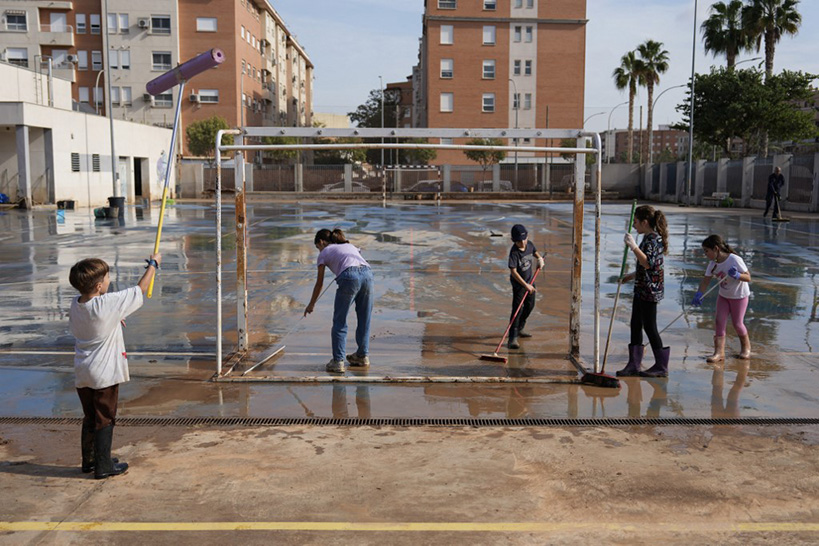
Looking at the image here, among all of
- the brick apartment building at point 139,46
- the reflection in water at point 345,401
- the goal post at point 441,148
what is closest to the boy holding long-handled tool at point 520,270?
the goal post at point 441,148

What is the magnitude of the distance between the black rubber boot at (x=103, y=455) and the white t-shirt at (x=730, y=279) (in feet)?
19.5

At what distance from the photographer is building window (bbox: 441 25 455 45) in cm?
7012

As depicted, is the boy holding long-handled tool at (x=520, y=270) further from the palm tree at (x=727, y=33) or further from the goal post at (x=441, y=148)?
the palm tree at (x=727, y=33)

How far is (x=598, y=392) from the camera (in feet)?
23.9

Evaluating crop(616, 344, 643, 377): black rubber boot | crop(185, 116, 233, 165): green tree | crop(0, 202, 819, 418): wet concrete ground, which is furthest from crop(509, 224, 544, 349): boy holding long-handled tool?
crop(185, 116, 233, 165): green tree

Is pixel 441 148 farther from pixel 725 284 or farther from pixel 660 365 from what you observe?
pixel 725 284

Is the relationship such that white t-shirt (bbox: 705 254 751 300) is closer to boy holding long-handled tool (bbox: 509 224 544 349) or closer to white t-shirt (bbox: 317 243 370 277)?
boy holding long-handled tool (bbox: 509 224 544 349)

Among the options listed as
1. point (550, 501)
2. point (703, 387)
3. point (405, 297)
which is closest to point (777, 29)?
point (405, 297)

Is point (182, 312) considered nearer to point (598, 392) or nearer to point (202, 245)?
point (598, 392)

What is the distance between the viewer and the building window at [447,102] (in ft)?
231

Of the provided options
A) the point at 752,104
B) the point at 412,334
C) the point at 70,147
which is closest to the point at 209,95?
the point at 70,147

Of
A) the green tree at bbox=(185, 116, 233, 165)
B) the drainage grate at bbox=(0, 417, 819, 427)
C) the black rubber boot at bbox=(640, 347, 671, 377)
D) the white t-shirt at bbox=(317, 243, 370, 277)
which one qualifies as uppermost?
the green tree at bbox=(185, 116, 233, 165)

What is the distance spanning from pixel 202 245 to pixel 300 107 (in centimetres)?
8459

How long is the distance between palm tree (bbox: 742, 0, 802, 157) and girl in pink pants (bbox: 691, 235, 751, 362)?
44085 mm
